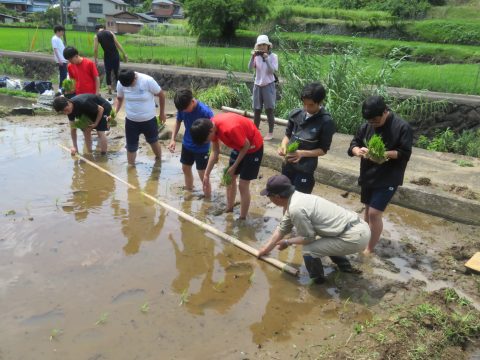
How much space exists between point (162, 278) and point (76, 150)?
425 cm

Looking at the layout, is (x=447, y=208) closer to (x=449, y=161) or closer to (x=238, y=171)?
(x=449, y=161)

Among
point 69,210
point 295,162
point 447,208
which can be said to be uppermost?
point 295,162

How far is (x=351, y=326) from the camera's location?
3.43 m

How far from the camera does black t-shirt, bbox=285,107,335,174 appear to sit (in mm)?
4332

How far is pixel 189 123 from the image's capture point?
560 cm

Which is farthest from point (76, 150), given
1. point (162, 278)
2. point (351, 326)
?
point (351, 326)

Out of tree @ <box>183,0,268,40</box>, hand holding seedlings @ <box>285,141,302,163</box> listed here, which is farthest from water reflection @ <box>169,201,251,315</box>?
tree @ <box>183,0,268,40</box>

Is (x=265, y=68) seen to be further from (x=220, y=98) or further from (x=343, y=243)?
(x=343, y=243)

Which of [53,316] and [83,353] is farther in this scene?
[53,316]

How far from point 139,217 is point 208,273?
1.54 metres

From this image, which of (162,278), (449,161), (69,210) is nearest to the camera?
(162,278)

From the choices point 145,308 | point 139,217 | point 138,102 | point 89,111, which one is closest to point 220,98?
point 89,111

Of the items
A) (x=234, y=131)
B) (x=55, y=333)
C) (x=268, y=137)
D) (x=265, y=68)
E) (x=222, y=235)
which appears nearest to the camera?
(x=55, y=333)

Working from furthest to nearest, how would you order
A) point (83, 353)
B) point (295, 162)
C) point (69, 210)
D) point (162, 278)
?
point (69, 210) < point (295, 162) < point (162, 278) < point (83, 353)
